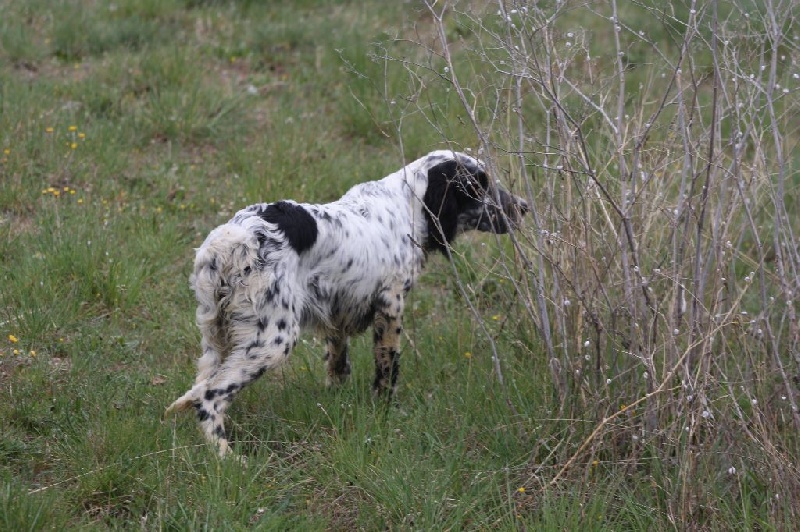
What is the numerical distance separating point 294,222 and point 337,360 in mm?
953

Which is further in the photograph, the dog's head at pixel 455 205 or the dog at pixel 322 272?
the dog's head at pixel 455 205

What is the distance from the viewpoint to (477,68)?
859 cm

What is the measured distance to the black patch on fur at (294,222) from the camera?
4.45 m

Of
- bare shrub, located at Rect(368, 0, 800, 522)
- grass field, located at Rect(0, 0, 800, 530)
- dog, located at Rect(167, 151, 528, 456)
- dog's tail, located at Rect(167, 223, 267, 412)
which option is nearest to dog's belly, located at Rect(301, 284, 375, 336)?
dog, located at Rect(167, 151, 528, 456)

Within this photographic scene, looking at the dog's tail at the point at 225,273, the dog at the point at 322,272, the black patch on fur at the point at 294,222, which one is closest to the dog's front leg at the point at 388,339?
the dog at the point at 322,272

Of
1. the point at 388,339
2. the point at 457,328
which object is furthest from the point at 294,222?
the point at 457,328

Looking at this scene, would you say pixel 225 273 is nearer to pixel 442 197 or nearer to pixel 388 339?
pixel 388 339

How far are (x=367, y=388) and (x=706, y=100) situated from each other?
4.95 metres

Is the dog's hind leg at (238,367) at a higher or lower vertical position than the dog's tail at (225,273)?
lower

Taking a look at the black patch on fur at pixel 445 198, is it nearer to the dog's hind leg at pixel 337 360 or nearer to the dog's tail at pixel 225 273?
the dog's hind leg at pixel 337 360

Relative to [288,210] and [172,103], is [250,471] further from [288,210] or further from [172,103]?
[172,103]

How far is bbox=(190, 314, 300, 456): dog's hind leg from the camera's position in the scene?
4.36 metres

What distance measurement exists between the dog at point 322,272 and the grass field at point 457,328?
19 cm

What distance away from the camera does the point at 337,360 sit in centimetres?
516
